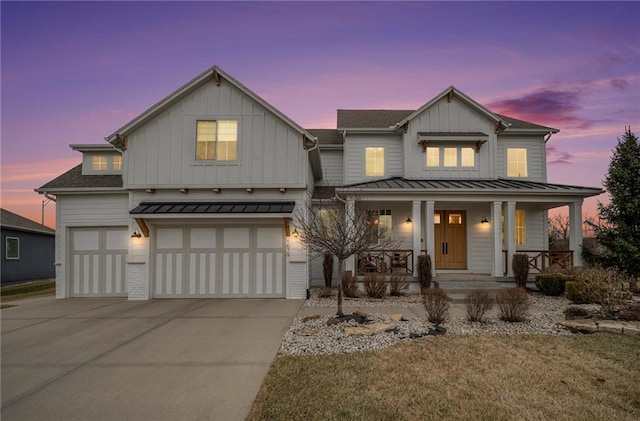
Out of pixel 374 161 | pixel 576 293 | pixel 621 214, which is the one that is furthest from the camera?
pixel 374 161

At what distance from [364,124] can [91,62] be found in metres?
12.5

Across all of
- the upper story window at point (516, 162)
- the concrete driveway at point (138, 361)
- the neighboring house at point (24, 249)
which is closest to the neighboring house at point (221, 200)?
the upper story window at point (516, 162)

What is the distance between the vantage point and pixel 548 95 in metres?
18.9

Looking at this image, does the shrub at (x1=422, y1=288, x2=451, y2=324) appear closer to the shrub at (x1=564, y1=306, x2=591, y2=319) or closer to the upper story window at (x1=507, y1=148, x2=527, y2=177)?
the shrub at (x1=564, y1=306, x2=591, y2=319)

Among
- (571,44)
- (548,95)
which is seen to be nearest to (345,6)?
(571,44)

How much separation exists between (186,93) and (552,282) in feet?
47.0

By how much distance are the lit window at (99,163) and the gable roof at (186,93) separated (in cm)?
287

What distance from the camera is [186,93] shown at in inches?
447

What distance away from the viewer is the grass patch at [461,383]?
12.1ft

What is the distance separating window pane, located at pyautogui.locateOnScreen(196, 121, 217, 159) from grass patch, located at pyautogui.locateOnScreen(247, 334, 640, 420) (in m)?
8.25

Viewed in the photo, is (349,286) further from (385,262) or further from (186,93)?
(186,93)

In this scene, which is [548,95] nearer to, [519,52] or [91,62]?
[519,52]

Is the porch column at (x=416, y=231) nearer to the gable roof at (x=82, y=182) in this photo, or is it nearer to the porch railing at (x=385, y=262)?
the porch railing at (x=385, y=262)

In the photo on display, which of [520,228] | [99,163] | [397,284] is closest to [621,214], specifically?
[520,228]
